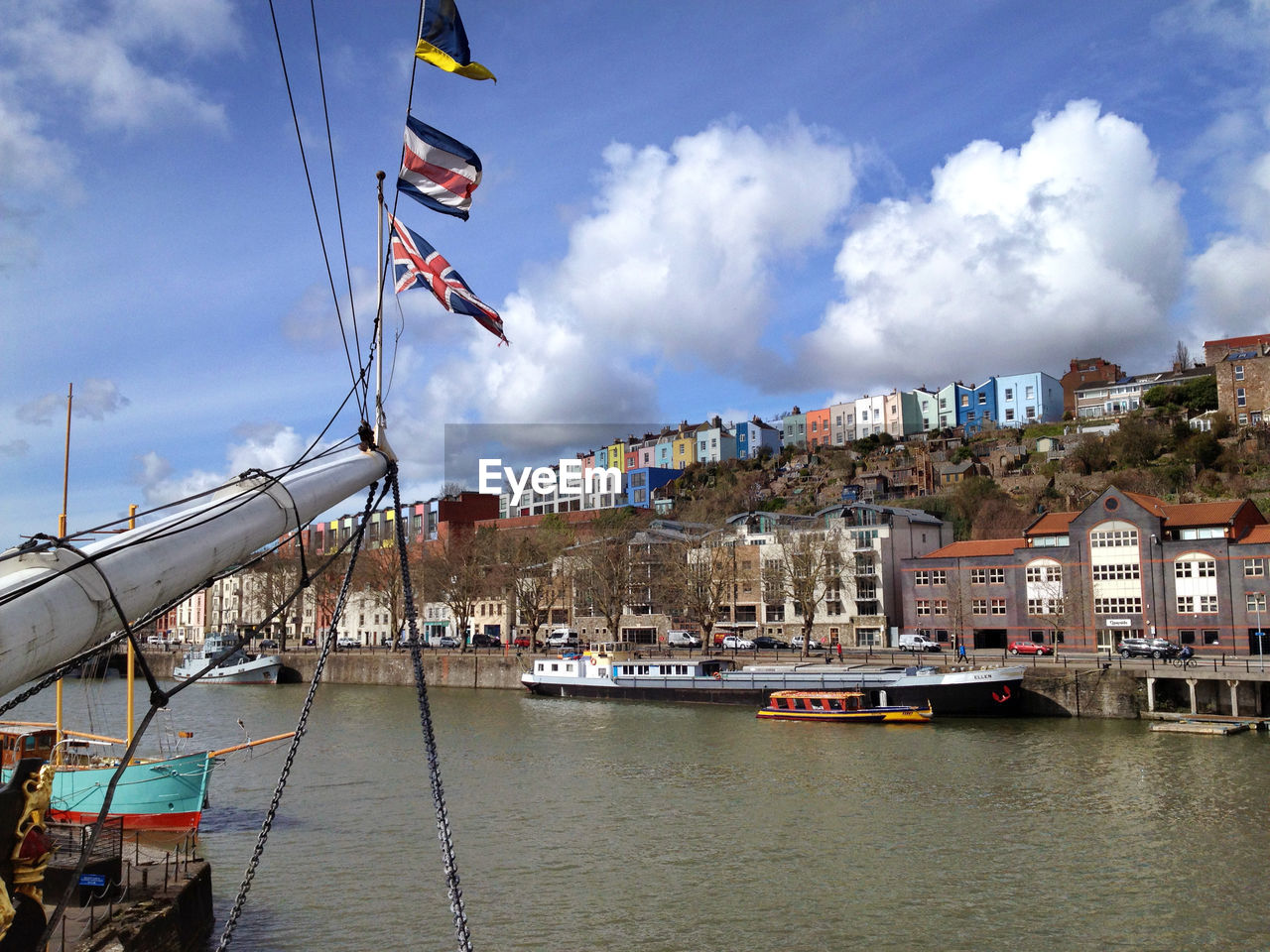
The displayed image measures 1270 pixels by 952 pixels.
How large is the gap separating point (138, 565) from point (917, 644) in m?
60.4

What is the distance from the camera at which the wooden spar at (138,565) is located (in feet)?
19.5

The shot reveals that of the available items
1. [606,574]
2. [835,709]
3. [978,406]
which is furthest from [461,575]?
[978,406]

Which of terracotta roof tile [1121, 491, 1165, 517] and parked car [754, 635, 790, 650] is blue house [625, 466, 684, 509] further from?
terracotta roof tile [1121, 491, 1165, 517]

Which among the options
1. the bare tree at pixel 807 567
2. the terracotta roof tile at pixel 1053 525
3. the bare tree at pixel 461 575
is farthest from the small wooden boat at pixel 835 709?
the bare tree at pixel 461 575

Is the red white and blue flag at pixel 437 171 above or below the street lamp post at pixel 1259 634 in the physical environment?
above

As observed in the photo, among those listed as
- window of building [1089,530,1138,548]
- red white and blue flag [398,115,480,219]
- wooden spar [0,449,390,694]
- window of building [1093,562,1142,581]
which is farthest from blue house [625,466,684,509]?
wooden spar [0,449,390,694]

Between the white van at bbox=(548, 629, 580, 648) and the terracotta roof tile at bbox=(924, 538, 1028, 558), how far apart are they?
25488 millimetres

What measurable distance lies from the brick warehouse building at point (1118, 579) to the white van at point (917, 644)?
1.80 m

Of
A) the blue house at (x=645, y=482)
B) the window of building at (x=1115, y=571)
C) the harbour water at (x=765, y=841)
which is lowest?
the harbour water at (x=765, y=841)

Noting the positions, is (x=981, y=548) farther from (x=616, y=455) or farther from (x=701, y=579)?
(x=616, y=455)

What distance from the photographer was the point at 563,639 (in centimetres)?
7556

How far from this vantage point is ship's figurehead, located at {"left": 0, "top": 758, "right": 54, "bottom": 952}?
27.6 feet

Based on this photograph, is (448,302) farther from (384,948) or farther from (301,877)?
(301,877)

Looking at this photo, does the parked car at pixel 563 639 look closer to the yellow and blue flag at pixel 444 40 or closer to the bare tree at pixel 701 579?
the bare tree at pixel 701 579
